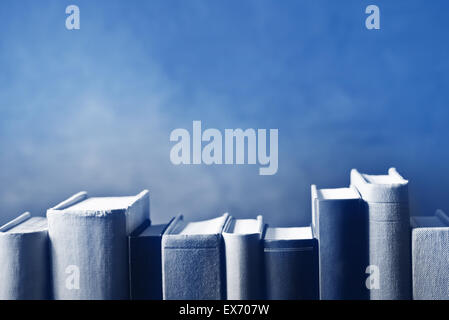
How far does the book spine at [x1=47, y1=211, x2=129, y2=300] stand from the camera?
0.85 m

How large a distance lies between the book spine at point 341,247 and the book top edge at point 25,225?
441mm

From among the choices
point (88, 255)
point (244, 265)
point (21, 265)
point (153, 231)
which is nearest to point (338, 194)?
point (244, 265)

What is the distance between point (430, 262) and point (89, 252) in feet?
1.73

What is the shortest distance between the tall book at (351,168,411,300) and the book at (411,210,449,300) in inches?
0.5

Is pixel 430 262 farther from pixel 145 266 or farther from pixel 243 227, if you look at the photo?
pixel 145 266

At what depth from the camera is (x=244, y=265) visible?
2.79 ft

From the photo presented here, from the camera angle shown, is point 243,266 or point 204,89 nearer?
point 243,266

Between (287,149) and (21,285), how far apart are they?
50 cm

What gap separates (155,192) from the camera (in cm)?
101

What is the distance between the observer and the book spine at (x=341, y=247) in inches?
34.0

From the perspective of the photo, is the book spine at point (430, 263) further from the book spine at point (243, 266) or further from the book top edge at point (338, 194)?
the book spine at point (243, 266)

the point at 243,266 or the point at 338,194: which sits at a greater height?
the point at 338,194

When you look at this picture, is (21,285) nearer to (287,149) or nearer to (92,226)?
(92,226)
